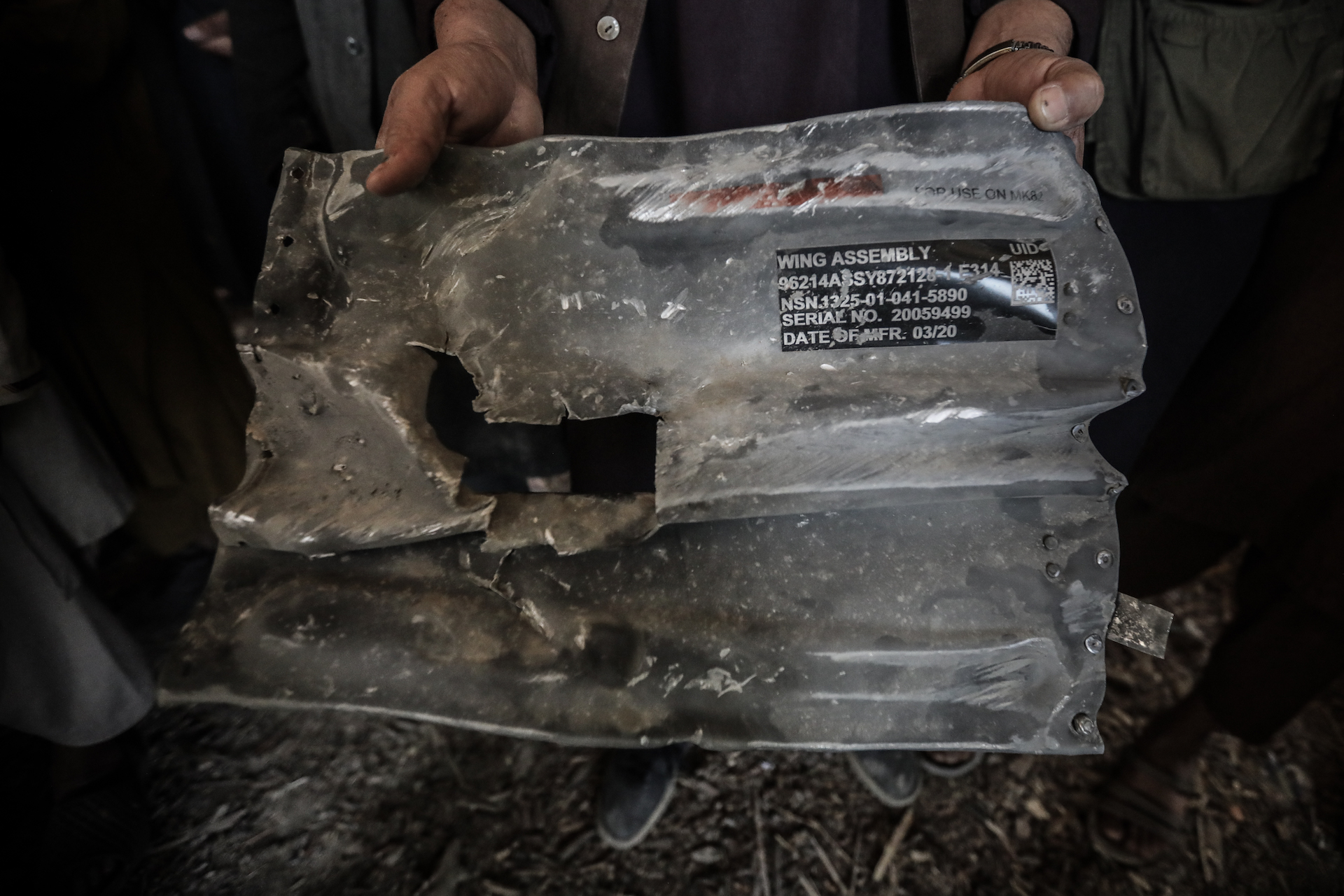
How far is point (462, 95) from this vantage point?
71cm

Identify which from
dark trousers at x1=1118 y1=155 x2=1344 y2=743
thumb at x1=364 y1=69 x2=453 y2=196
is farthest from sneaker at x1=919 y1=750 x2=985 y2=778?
thumb at x1=364 y1=69 x2=453 y2=196

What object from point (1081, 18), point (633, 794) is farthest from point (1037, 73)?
point (633, 794)

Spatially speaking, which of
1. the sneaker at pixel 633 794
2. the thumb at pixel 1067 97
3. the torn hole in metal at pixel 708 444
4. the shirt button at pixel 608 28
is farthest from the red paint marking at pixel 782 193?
the sneaker at pixel 633 794

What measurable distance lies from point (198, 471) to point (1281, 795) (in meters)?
2.01

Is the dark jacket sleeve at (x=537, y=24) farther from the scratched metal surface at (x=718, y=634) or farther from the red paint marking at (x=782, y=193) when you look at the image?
the scratched metal surface at (x=718, y=634)

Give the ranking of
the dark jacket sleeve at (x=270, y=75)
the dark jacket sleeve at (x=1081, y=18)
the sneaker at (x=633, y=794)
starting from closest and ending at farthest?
the dark jacket sleeve at (x=1081, y=18) < the dark jacket sleeve at (x=270, y=75) < the sneaker at (x=633, y=794)

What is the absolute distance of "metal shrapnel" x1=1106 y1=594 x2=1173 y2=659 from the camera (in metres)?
0.61

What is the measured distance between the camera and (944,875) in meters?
1.01

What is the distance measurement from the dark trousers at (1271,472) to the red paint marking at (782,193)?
23.1 inches

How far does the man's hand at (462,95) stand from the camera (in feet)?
2.04

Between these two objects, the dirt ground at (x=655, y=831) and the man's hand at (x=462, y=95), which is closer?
the man's hand at (x=462, y=95)

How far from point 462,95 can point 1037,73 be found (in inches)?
23.4

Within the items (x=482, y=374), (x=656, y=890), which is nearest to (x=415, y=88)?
(x=482, y=374)

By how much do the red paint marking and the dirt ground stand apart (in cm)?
93
